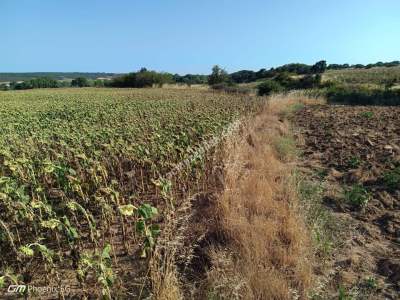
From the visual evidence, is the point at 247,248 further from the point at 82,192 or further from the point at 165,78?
the point at 165,78

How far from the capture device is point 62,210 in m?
5.57

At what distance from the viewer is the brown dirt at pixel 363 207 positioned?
406 centimetres

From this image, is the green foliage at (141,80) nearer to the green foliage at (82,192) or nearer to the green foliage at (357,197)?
the green foliage at (82,192)

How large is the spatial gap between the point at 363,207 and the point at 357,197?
239mm

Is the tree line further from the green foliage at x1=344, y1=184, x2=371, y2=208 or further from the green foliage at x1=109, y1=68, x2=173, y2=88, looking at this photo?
the green foliage at x1=344, y1=184, x2=371, y2=208

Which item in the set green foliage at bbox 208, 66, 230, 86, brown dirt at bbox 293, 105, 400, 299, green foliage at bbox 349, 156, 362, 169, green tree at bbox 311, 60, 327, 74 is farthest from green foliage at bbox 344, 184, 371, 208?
green tree at bbox 311, 60, 327, 74

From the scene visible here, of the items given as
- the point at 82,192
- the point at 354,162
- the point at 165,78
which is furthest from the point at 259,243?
the point at 165,78

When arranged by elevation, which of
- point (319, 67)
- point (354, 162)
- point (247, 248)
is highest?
point (319, 67)

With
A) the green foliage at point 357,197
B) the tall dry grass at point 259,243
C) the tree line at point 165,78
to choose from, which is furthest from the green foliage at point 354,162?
the tree line at point 165,78

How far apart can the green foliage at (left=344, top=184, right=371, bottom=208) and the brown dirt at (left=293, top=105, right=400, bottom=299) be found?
0.07 meters

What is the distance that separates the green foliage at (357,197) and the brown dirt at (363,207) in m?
0.07

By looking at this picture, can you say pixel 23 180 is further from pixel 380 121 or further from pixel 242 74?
pixel 242 74

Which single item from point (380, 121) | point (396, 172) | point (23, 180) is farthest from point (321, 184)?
point (380, 121)

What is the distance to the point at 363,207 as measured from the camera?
20.4ft
